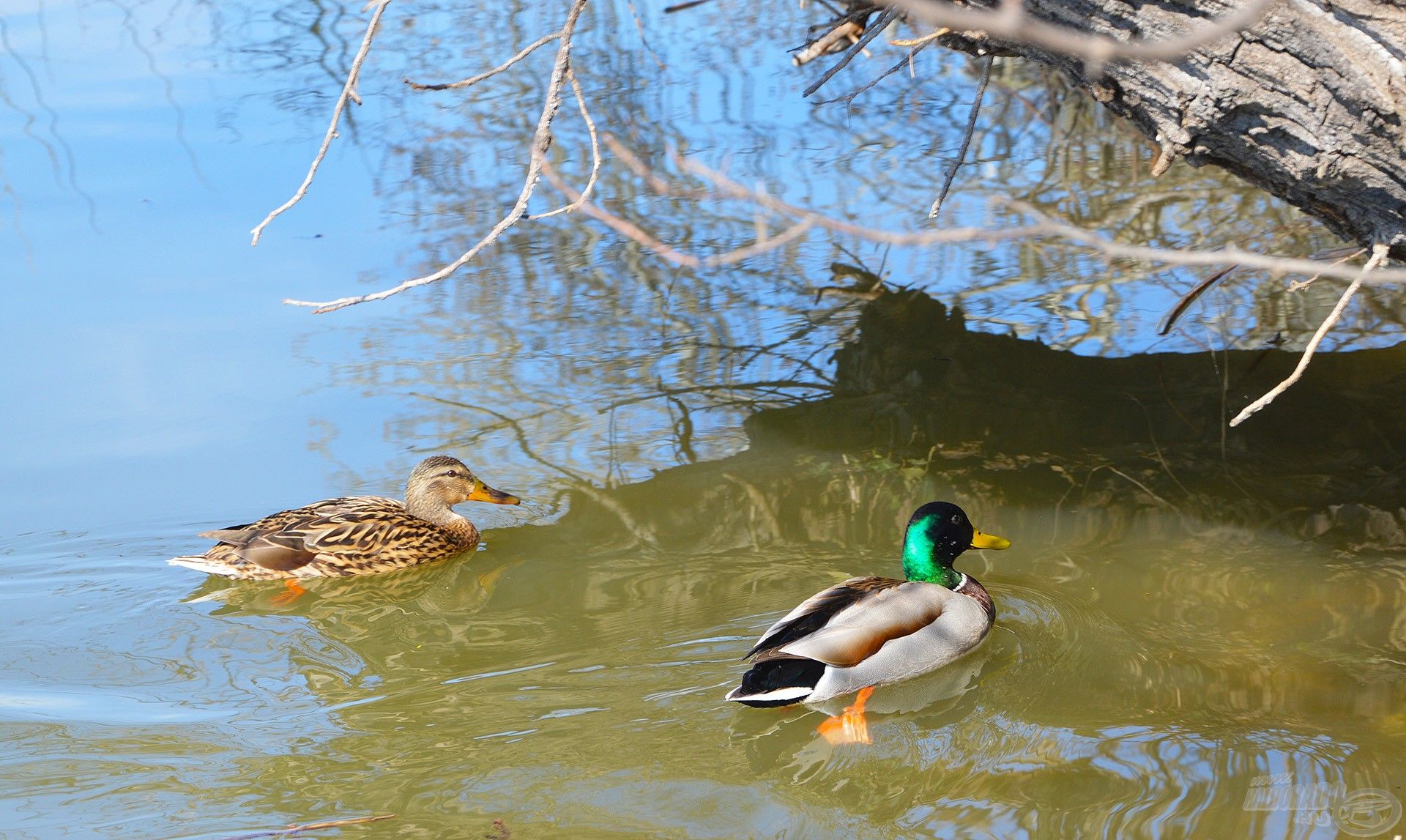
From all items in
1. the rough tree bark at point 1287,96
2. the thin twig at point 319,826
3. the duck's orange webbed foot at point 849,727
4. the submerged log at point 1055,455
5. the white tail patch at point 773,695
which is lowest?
the thin twig at point 319,826

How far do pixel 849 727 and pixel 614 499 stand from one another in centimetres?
181

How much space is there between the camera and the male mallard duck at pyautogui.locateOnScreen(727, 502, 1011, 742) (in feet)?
14.8

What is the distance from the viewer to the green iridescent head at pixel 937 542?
5223mm

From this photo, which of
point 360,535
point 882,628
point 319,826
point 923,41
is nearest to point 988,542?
point 882,628

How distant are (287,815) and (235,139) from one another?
7.48 metres

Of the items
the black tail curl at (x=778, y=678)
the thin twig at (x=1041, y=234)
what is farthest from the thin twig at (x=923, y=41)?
the thin twig at (x=1041, y=234)

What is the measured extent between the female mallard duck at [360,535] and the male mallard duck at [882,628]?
67.2 inches

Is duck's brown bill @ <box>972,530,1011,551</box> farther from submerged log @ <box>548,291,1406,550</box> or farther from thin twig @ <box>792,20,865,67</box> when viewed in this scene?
thin twig @ <box>792,20,865,67</box>

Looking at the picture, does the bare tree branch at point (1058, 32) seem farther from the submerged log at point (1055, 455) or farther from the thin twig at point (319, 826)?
the submerged log at point (1055, 455)

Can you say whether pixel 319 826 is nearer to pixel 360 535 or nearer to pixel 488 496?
pixel 360 535

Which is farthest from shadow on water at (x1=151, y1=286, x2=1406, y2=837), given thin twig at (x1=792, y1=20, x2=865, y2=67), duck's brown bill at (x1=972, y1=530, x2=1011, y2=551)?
thin twig at (x1=792, y1=20, x2=865, y2=67)

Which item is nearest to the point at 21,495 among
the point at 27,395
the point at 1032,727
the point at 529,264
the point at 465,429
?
the point at 27,395

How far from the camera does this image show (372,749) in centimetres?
422

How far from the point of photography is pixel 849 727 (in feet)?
14.7
